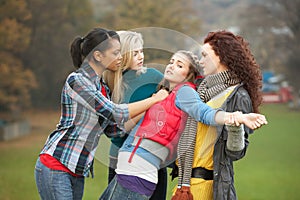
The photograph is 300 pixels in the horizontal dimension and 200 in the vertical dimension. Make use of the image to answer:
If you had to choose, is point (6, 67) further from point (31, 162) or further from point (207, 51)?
point (207, 51)

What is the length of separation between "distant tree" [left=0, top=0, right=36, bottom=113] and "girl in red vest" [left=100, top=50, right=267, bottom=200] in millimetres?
10719

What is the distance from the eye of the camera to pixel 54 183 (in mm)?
2260

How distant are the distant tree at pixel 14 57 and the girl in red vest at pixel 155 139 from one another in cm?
1072

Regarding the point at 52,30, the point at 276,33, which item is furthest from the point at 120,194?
the point at 276,33

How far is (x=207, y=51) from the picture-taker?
7.38 feet

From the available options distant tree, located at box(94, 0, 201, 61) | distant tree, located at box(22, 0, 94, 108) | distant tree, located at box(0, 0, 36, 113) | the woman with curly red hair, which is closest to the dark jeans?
the woman with curly red hair

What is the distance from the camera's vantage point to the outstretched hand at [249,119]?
192 centimetres

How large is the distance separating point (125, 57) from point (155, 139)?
390 mm

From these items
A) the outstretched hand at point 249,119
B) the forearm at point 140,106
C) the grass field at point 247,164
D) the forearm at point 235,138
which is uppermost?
the forearm at point 140,106

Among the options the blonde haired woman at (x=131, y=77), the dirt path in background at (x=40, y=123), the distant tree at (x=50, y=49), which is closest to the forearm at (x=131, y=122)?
the blonde haired woman at (x=131, y=77)

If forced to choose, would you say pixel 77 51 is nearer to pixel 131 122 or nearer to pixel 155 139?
pixel 131 122

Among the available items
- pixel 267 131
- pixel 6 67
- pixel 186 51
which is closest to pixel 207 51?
pixel 186 51

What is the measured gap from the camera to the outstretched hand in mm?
1921

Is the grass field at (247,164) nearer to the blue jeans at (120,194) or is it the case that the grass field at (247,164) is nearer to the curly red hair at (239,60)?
the blue jeans at (120,194)
